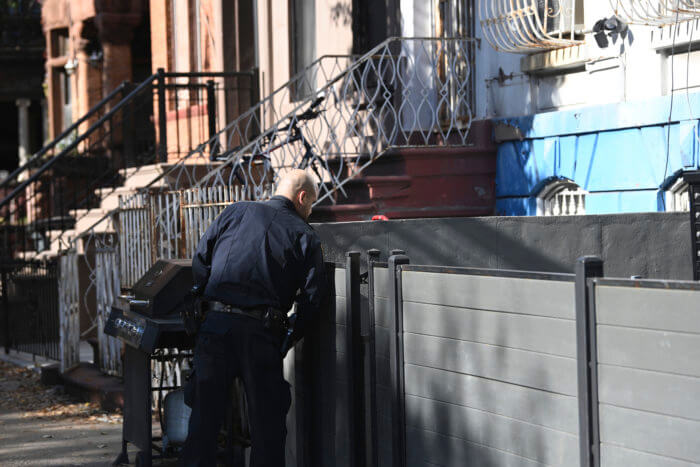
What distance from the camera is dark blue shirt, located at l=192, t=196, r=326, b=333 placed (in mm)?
5879

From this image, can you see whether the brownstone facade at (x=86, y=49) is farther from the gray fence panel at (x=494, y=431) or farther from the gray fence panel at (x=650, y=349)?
the gray fence panel at (x=650, y=349)

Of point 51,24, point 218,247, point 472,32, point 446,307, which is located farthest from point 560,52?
point 51,24

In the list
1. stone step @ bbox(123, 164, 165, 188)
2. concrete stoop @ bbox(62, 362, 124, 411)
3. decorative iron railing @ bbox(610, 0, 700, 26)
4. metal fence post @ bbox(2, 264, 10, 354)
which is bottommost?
concrete stoop @ bbox(62, 362, 124, 411)

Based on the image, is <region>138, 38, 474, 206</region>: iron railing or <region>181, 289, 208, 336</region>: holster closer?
<region>181, 289, 208, 336</region>: holster

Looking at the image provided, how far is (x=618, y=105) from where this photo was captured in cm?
899

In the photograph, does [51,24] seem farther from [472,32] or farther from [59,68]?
[472,32]

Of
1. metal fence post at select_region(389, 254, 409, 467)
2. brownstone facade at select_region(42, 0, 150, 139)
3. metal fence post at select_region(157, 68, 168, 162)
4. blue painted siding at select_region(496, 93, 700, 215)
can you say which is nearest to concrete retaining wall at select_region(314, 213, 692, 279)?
metal fence post at select_region(389, 254, 409, 467)

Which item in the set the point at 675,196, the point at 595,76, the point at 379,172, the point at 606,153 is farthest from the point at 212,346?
the point at 379,172

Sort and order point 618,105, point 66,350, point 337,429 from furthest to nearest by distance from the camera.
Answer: point 66,350, point 618,105, point 337,429

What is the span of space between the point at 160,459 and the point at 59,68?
1928 cm

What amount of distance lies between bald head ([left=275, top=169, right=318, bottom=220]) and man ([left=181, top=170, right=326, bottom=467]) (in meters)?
0.13

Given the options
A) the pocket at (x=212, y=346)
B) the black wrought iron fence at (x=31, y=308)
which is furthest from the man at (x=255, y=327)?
the black wrought iron fence at (x=31, y=308)

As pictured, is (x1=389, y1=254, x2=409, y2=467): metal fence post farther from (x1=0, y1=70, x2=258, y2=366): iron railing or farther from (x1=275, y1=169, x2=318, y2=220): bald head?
(x1=0, y1=70, x2=258, y2=366): iron railing

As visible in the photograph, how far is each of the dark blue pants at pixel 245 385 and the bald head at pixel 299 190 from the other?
0.73 meters
